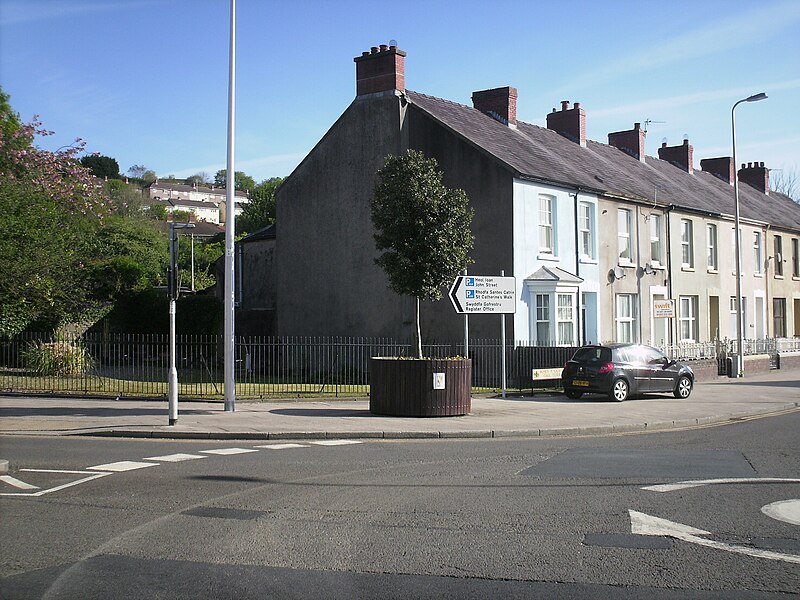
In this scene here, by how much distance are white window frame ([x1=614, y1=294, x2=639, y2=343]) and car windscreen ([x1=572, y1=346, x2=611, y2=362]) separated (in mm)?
9201

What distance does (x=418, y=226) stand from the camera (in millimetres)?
19078

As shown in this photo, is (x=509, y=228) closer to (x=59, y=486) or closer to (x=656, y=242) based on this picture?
(x=656, y=242)

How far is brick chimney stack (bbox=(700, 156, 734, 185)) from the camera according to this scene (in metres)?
49.3

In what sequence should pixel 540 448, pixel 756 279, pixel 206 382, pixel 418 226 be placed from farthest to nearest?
pixel 756 279 → pixel 206 382 → pixel 418 226 → pixel 540 448

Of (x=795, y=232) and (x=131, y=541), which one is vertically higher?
(x=795, y=232)

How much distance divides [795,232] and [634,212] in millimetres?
17261

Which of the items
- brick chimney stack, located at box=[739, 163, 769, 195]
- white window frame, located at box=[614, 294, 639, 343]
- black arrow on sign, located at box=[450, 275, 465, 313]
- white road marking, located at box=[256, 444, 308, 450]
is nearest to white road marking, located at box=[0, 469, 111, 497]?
white road marking, located at box=[256, 444, 308, 450]

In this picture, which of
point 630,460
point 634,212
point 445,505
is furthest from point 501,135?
point 445,505

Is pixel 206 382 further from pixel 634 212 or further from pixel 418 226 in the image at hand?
pixel 634 212

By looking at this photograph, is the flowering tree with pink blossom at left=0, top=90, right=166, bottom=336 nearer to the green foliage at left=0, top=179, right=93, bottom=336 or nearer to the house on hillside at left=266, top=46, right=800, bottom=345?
the green foliage at left=0, top=179, right=93, bottom=336

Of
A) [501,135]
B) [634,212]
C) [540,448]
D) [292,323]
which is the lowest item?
[540,448]

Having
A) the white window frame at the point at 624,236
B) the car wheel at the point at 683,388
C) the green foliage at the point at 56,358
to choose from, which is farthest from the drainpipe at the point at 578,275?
the green foliage at the point at 56,358

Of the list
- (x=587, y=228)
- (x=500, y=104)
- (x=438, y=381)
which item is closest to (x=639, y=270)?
(x=587, y=228)

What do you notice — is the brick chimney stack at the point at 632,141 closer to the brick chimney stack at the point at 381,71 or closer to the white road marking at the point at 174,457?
the brick chimney stack at the point at 381,71
